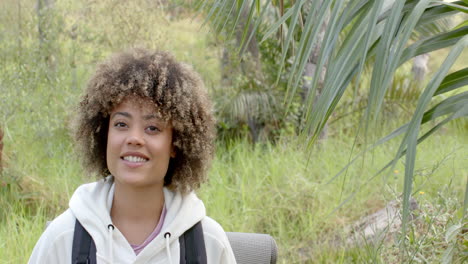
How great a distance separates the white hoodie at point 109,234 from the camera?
2203 millimetres

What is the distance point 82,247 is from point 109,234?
0.29 ft

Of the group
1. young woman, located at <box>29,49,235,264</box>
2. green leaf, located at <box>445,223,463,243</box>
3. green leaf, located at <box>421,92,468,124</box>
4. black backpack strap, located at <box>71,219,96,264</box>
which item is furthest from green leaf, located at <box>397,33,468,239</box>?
black backpack strap, located at <box>71,219,96,264</box>

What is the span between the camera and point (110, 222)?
2252mm

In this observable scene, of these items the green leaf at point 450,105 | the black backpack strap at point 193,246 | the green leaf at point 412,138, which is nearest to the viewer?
the green leaf at point 412,138

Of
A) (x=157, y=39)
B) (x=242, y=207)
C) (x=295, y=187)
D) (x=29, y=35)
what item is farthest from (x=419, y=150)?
(x=29, y=35)

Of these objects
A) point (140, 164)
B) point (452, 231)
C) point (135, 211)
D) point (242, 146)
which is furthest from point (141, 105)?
point (242, 146)

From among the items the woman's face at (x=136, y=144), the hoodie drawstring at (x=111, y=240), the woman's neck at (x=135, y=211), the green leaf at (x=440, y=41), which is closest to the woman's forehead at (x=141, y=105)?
the woman's face at (x=136, y=144)

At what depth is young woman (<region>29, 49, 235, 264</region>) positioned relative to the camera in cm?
222

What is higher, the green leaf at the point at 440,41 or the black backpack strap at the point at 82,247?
the green leaf at the point at 440,41

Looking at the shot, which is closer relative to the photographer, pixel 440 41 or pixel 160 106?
pixel 440 41

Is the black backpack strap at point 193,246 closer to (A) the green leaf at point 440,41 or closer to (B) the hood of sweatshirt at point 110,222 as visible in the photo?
(B) the hood of sweatshirt at point 110,222

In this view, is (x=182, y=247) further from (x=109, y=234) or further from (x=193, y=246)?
(x=109, y=234)

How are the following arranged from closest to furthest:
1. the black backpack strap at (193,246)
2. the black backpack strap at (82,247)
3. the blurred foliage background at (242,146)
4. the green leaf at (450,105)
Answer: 1. the green leaf at (450,105)
2. the black backpack strap at (82,247)
3. the black backpack strap at (193,246)
4. the blurred foliage background at (242,146)

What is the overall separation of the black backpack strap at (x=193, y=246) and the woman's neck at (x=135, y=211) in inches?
4.4
